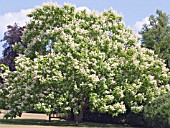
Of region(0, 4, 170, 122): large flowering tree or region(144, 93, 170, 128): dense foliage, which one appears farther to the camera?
region(0, 4, 170, 122): large flowering tree

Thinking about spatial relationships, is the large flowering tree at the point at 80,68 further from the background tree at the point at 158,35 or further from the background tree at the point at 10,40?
the background tree at the point at 10,40

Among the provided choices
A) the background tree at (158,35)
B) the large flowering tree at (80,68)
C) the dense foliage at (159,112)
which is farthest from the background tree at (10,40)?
the dense foliage at (159,112)

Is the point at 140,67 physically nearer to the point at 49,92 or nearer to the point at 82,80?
the point at 82,80

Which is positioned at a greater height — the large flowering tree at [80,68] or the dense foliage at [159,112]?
the large flowering tree at [80,68]

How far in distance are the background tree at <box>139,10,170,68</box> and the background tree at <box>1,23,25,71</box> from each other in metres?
18.3

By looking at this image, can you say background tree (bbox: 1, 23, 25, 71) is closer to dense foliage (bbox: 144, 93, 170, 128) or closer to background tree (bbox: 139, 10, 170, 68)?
background tree (bbox: 139, 10, 170, 68)

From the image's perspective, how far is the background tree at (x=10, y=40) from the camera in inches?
2261

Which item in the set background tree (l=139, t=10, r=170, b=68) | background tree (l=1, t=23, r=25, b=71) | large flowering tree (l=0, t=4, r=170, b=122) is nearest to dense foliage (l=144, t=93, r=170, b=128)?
large flowering tree (l=0, t=4, r=170, b=122)

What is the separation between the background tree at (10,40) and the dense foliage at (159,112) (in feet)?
105

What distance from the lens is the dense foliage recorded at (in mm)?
25000

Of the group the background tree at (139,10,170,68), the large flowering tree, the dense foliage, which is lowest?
the dense foliage

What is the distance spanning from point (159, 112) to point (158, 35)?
26.6m

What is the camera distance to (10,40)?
59.0 meters

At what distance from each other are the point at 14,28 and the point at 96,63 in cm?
3488
